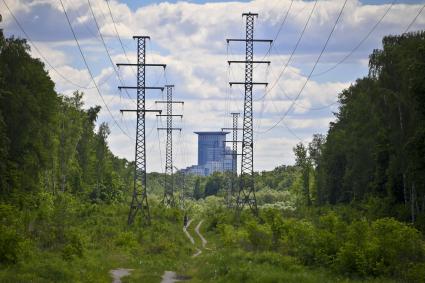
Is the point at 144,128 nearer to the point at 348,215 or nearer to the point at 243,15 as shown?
the point at 243,15

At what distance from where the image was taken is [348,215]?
2835 inches

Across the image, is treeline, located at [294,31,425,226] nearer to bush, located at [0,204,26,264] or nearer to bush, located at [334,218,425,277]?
bush, located at [334,218,425,277]

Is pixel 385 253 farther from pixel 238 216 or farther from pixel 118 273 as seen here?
pixel 238 216

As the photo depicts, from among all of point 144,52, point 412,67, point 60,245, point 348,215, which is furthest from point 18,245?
point 348,215

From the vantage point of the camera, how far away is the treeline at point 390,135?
47.7 meters

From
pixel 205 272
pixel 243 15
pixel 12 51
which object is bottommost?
pixel 205 272

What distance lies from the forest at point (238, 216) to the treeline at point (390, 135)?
129 millimetres

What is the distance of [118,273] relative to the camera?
3484 cm

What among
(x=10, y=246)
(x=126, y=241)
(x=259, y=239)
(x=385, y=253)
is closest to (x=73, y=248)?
(x=10, y=246)

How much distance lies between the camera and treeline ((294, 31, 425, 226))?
157 feet

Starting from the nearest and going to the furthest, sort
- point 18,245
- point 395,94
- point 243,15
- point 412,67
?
point 18,245 → point 412,67 → point 395,94 → point 243,15

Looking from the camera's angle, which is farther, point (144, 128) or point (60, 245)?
point (144, 128)

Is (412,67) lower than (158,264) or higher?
higher

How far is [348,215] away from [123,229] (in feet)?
76.4
